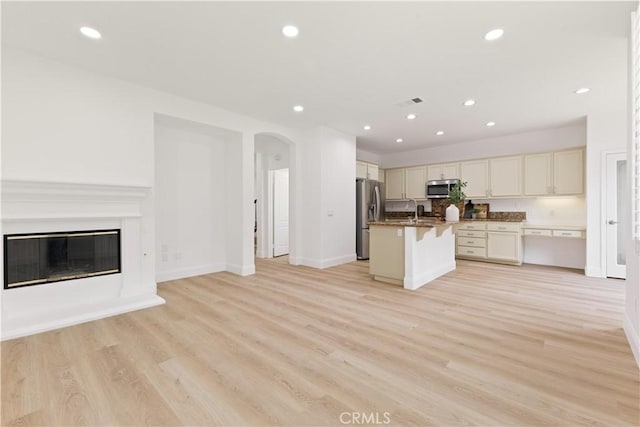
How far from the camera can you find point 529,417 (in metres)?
1.53

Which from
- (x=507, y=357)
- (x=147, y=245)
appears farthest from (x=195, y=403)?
(x=147, y=245)

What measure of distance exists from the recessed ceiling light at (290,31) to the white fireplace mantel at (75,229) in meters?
2.37

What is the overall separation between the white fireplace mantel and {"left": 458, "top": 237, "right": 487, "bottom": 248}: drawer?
225 inches

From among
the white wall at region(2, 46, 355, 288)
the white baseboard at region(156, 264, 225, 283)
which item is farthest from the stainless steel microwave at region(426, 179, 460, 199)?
the white baseboard at region(156, 264, 225, 283)

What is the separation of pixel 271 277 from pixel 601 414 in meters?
3.85

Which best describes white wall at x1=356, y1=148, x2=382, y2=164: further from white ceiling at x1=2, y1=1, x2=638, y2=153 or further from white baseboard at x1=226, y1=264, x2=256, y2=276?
white baseboard at x1=226, y1=264, x2=256, y2=276

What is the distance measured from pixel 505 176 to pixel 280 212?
4882mm

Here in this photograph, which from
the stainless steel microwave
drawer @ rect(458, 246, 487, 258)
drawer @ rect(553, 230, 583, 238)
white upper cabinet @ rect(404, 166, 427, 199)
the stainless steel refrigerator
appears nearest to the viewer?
drawer @ rect(553, 230, 583, 238)

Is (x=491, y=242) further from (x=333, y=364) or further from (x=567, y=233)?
(x=333, y=364)

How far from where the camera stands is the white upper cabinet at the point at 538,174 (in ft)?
17.7

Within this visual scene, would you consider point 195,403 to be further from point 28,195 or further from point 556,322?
point 556,322

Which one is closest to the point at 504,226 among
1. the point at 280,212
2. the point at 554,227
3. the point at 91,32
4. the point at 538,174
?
the point at 554,227

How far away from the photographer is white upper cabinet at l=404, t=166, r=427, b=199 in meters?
7.00

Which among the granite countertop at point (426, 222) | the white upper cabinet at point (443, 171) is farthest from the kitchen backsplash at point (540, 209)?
the white upper cabinet at point (443, 171)
